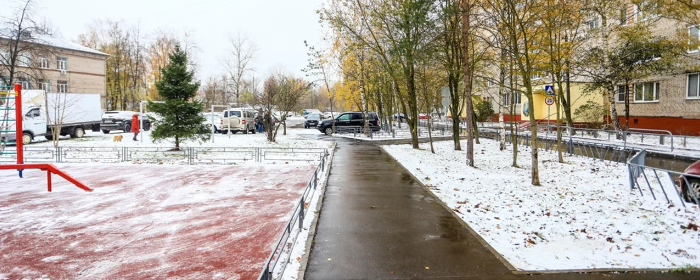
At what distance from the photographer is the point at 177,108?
20.1 meters

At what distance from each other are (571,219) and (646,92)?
24535mm

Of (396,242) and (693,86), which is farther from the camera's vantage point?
(693,86)

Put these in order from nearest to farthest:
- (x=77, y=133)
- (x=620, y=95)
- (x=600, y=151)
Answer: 1. (x=600, y=151)
2. (x=77, y=133)
3. (x=620, y=95)

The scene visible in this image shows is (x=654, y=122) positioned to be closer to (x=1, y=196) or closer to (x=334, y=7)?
(x=334, y=7)

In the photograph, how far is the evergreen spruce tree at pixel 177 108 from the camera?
65.8 feet

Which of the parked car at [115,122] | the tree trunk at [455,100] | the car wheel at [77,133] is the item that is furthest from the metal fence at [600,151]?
the parked car at [115,122]

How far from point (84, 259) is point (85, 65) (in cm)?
4745

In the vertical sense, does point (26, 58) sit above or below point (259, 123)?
above

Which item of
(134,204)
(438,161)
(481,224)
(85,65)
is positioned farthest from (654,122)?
(85,65)

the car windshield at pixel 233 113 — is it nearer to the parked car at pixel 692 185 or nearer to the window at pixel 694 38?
the window at pixel 694 38

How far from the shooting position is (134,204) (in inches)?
378

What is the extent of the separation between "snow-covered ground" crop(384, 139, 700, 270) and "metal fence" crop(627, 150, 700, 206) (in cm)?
22

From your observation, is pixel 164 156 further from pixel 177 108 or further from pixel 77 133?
pixel 77 133

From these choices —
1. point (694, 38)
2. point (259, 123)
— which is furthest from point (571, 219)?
point (259, 123)
